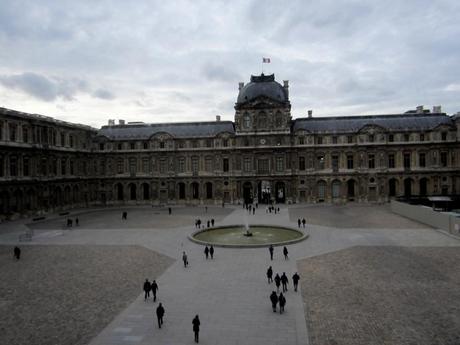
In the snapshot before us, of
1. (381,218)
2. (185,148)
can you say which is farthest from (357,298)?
(185,148)

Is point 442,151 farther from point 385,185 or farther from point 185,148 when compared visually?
point 185,148

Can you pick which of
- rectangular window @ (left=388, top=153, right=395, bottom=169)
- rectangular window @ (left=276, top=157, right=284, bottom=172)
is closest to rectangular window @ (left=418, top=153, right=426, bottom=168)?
rectangular window @ (left=388, top=153, right=395, bottom=169)

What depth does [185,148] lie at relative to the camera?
220ft

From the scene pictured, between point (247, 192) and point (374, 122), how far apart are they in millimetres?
25502

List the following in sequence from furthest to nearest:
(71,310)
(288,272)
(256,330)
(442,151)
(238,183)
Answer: (238,183), (442,151), (288,272), (71,310), (256,330)

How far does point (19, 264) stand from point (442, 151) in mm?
62129

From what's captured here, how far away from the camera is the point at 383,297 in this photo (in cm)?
1873

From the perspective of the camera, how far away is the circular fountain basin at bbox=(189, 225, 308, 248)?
31.4 meters

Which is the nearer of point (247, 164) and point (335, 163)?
point (335, 163)

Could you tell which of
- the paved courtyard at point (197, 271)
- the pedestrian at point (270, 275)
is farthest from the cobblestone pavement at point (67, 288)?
the pedestrian at point (270, 275)

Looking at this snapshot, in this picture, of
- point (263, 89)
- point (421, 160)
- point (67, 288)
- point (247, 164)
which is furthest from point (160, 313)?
point (421, 160)

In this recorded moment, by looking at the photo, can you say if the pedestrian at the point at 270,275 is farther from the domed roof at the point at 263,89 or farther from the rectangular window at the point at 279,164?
the domed roof at the point at 263,89

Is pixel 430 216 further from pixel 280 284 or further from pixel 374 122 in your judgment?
pixel 374 122

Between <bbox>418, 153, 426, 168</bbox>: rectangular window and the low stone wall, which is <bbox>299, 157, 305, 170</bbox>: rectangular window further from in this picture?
<bbox>418, 153, 426, 168</bbox>: rectangular window
